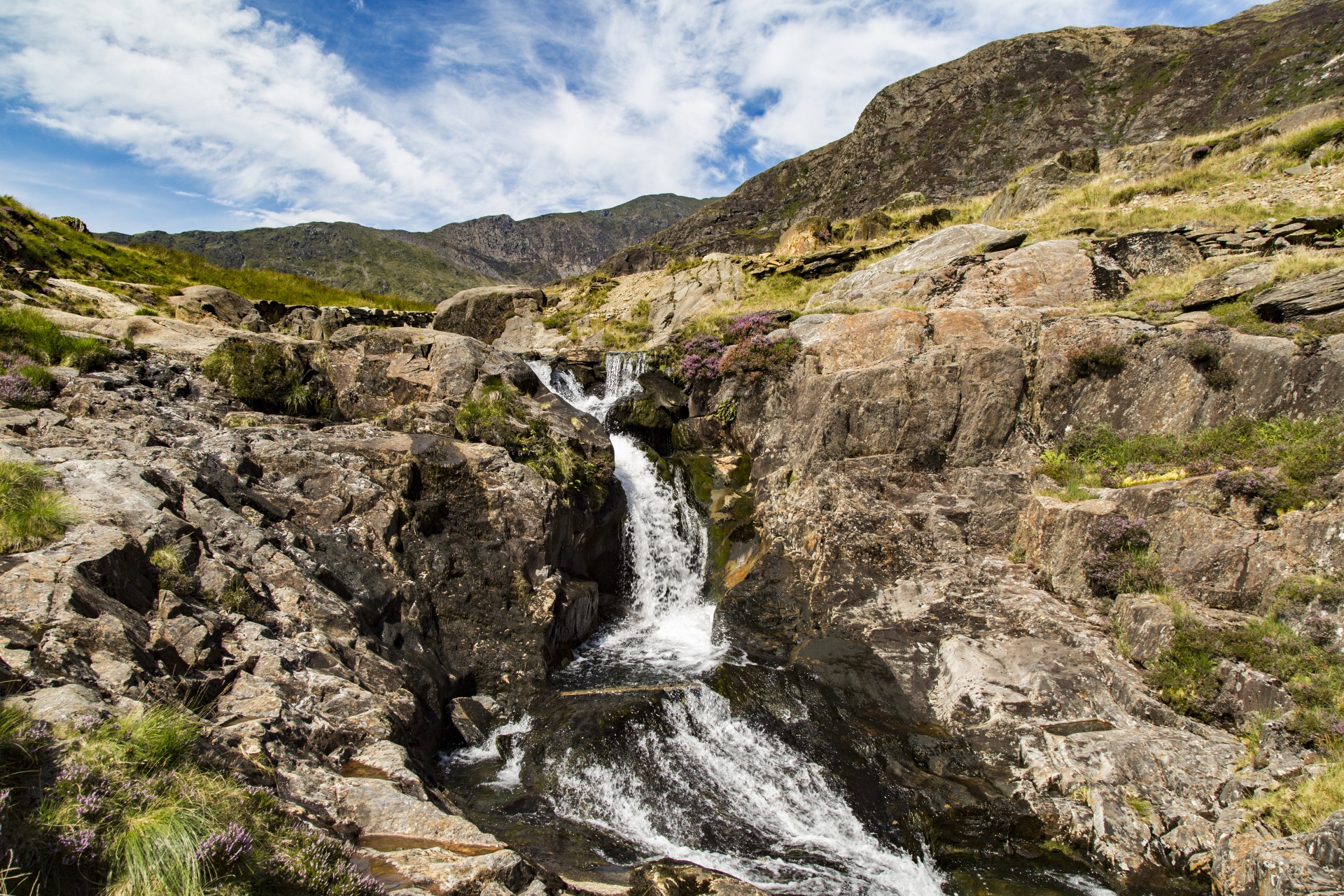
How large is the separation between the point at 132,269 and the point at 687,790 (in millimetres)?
23761

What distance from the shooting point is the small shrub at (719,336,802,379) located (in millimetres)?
17672

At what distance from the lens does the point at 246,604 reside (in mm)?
6828

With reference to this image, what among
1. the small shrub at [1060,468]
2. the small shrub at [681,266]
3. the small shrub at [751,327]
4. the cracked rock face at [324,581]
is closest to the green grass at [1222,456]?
the small shrub at [1060,468]

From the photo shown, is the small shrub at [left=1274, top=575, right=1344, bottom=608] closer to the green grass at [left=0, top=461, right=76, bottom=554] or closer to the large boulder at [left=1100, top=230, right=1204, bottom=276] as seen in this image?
the large boulder at [left=1100, top=230, right=1204, bottom=276]

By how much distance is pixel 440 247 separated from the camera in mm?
158000

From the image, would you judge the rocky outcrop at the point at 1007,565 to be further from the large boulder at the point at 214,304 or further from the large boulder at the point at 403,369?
the large boulder at the point at 214,304

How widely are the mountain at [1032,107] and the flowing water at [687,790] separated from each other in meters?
42.3

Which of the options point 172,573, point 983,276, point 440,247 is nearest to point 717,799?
point 172,573

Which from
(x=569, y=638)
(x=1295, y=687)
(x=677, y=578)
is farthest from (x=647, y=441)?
(x=1295, y=687)

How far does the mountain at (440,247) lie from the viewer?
4774 inches

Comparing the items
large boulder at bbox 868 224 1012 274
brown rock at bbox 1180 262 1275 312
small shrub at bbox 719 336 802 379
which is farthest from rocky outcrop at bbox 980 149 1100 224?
small shrub at bbox 719 336 802 379

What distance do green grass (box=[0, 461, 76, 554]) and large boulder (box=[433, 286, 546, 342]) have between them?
25.2 metres

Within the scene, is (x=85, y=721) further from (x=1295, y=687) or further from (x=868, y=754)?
(x=1295, y=687)

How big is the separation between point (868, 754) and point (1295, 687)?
532cm
